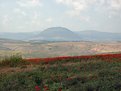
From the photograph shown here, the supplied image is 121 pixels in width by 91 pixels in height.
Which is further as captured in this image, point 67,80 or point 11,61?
point 11,61

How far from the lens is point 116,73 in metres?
17.3

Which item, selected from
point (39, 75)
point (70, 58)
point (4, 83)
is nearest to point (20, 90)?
point (4, 83)

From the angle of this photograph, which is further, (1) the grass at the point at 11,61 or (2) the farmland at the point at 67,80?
(1) the grass at the point at 11,61

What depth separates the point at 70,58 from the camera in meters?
27.1

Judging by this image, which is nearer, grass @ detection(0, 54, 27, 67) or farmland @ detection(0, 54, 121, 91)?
farmland @ detection(0, 54, 121, 91)

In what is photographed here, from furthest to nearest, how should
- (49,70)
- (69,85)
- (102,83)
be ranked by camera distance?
(49,70), (69,85), (102,83)

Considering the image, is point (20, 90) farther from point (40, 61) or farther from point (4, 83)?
point (40, 61)

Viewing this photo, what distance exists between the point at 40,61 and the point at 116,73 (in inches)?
427

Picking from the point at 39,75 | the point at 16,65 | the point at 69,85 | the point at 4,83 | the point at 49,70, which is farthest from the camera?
the point at 16,65

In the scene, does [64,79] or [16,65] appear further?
[16,65]

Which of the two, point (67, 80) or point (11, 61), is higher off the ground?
point (11, 61)

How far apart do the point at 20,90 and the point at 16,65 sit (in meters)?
10.9

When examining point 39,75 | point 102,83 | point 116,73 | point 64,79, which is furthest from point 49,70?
point 102,83

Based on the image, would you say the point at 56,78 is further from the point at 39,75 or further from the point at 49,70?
the point at 49,70
